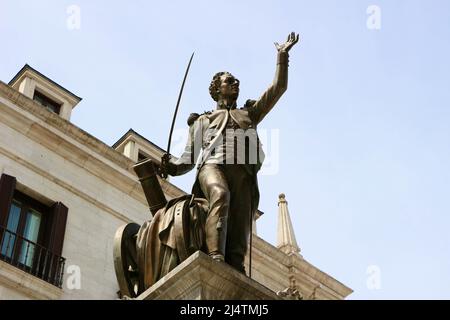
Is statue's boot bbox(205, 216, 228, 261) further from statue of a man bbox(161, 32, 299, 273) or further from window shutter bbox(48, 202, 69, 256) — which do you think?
window shutter bbox(48, 202, 69, 256)

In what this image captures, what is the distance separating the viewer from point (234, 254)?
5.86 metres

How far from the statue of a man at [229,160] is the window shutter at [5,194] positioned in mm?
11764

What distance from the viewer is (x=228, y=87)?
6754mm

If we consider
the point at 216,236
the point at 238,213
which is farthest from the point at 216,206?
the point at 238,213

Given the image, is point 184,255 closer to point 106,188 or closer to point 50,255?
point 50,255

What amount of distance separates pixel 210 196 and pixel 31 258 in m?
12.6

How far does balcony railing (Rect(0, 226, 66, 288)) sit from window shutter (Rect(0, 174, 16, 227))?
367 millimetres

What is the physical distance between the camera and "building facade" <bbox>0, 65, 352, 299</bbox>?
1739 centimetres

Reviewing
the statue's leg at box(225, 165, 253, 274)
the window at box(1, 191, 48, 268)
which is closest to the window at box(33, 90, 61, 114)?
the window at box(1, 191, 48, 268)

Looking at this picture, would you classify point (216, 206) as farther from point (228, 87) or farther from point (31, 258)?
point (31, 258)

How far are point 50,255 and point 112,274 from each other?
1.84m
